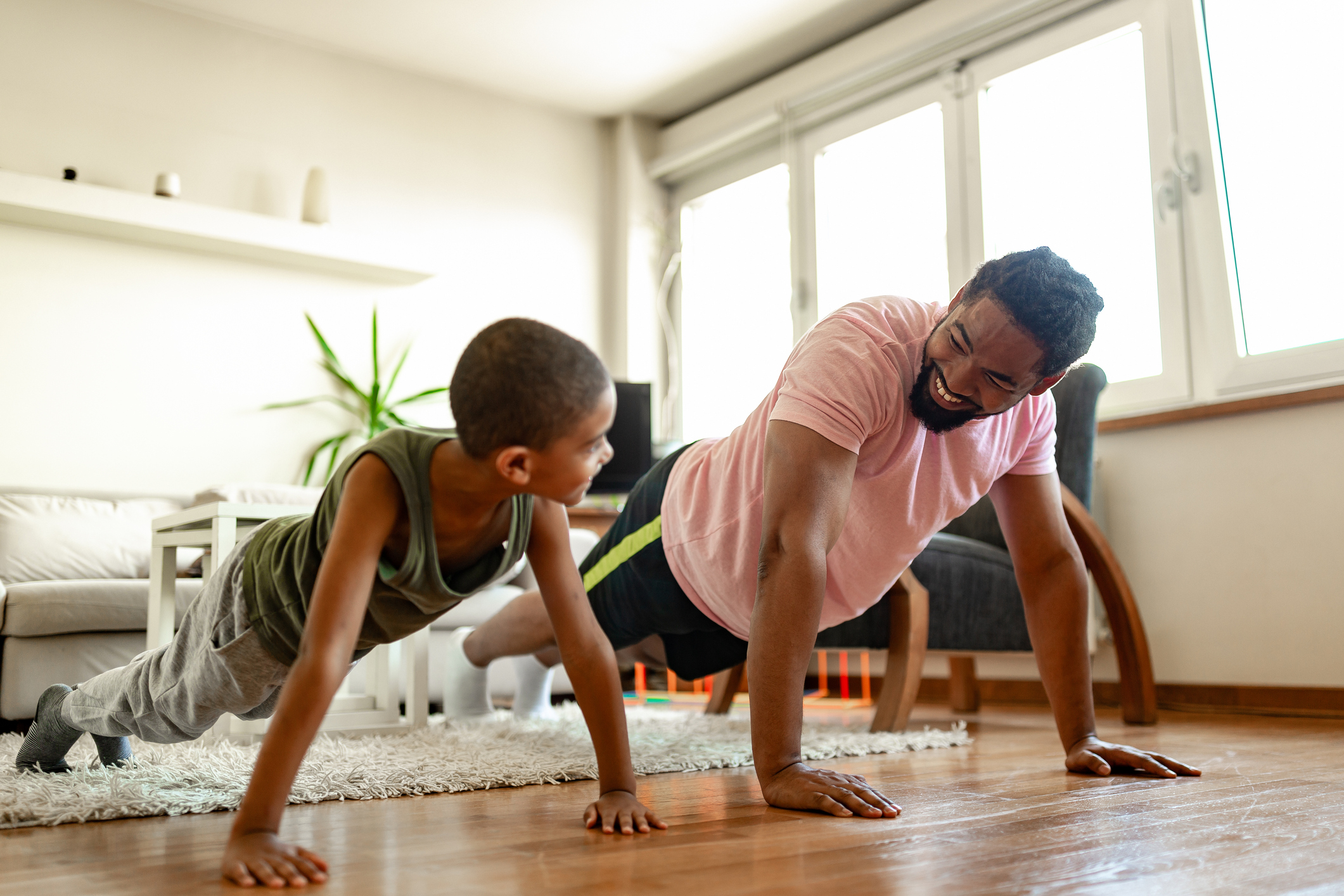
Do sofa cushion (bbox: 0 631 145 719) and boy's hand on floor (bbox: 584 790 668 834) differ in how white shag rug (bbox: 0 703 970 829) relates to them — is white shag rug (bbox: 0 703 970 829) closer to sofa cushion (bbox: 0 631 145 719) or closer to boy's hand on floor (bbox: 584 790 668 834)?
sofa cushion (bbox: 0 631 145 719)

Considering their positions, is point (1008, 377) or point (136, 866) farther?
point (1008, 377)

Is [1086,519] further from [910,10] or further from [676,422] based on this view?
[676,422]

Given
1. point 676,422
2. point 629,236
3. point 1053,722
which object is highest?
point 629,236

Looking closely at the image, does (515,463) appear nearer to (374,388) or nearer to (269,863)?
(269,863)

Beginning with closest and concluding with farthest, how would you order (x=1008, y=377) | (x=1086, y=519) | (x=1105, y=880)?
(x=1105, y=880), (x=1008, y=377), (x=1086, y=519)

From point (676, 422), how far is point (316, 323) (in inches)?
71.7

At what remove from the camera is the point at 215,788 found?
59.0 inches

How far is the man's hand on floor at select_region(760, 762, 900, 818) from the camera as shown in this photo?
1.28 metres

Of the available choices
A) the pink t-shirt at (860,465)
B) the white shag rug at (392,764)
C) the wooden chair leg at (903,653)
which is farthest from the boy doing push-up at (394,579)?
the wooden chair leg at (903,653)

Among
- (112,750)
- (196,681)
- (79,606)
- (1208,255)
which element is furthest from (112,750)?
(1208,255)

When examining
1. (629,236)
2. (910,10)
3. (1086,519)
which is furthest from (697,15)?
(1086,519)

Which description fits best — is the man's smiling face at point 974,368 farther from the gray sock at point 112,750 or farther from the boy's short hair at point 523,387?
the gray sock at point 112,750

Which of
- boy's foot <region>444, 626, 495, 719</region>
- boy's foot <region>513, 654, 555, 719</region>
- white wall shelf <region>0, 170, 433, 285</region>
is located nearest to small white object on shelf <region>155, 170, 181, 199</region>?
white wall shelf <region>0, 170, 433, 285</region>

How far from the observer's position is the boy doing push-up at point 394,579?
106 centimetres
